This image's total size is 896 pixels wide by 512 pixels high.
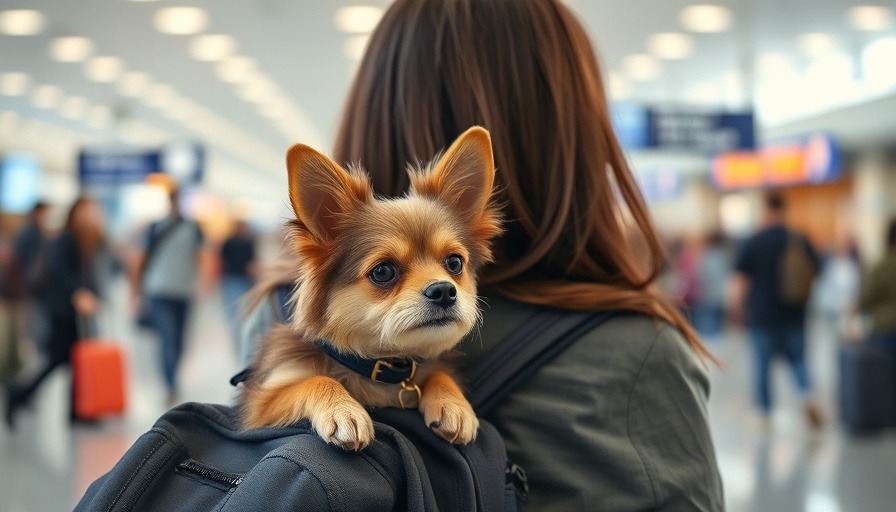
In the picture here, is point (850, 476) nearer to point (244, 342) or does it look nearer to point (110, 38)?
point (244, 342)

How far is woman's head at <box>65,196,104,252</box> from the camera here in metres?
7.00

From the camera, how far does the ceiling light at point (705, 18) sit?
995cm

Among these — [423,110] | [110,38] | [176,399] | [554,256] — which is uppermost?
[110,38]

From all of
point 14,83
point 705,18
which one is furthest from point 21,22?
point 705,18

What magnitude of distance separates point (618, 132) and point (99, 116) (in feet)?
57.3

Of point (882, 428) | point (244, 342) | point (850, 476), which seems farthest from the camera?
point (882, 428)

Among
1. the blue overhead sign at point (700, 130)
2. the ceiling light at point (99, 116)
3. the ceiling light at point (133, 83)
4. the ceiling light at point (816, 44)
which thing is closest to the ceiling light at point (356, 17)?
the blue overhead sign at point (700, 130)

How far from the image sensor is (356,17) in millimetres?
10617

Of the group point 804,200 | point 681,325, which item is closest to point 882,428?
point 681,325

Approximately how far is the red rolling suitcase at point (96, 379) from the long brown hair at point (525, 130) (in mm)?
Result: 5893

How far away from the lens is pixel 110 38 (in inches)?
456

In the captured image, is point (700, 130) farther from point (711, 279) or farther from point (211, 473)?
point (211, 473)

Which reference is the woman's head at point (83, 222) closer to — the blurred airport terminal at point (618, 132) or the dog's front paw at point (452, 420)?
the blurred airport terminal at point (618, 132)

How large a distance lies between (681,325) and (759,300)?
242 inches
